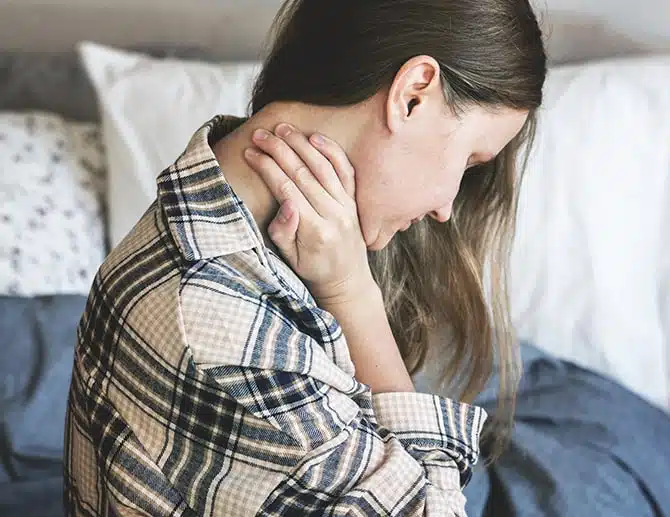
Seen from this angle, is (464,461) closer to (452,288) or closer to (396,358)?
(396,358)

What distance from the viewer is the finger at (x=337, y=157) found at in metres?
0.78

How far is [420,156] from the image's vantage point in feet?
2.55

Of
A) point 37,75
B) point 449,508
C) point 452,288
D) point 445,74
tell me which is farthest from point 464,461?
point 37,75

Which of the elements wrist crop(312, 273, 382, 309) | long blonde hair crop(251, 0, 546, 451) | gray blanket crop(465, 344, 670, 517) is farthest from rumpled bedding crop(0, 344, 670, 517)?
wrist crop(312, 273, 382, 309)

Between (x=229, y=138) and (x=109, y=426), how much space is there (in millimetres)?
274

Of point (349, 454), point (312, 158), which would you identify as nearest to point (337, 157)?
point (312, 158)

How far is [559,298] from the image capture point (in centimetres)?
138

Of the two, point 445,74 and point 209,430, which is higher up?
point 445,74

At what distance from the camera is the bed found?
45.8 inches

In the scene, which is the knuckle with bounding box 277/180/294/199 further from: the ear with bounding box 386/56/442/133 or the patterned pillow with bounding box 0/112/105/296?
the patterned pillow with bounding box 0/112/105/296

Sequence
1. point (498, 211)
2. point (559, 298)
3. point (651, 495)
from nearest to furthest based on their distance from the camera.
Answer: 1. point (498, 211)
2. point (651, 495)
3. point (559, 298)

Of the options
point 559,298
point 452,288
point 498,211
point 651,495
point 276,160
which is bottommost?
point 651,495

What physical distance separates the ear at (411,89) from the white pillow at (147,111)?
0.74m

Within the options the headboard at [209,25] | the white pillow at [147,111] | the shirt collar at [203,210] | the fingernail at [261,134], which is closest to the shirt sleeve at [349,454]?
the shirt collar at [203,210]
